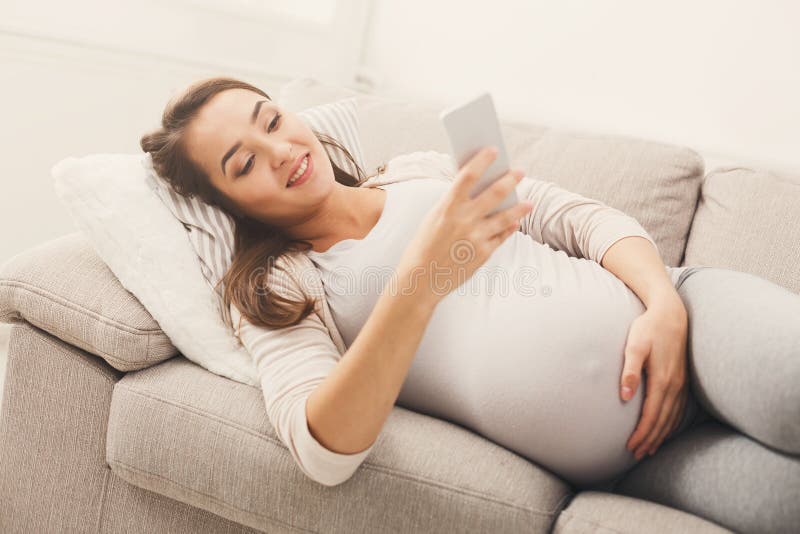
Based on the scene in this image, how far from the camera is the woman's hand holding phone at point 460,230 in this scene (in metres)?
0.85

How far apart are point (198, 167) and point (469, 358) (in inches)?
22.4

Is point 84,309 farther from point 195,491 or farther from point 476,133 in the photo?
point 476,133

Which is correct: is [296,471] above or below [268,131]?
below

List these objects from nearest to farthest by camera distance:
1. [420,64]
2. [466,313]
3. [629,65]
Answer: [466,313], [629,65], [420,64]

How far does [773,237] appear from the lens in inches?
53.4

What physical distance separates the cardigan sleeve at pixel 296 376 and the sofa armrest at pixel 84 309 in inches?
6.2

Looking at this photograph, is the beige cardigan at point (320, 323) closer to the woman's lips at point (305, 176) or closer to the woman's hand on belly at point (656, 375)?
the woman's lips at point (305, 176)

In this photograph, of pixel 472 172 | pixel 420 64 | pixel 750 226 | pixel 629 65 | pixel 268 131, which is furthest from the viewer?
pixel 420 64

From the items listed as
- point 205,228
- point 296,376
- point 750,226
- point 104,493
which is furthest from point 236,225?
point 750,226

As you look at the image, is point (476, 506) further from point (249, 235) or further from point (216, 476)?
point (249, 235)

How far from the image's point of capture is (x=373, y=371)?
885 millimetres

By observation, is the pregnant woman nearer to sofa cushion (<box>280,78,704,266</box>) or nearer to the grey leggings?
the grey leggings

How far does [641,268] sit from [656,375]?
21 cm

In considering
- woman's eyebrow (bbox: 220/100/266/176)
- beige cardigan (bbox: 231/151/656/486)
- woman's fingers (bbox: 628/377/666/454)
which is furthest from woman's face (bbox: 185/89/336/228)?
woman's fingers (bbox: 628/377/666/454)
